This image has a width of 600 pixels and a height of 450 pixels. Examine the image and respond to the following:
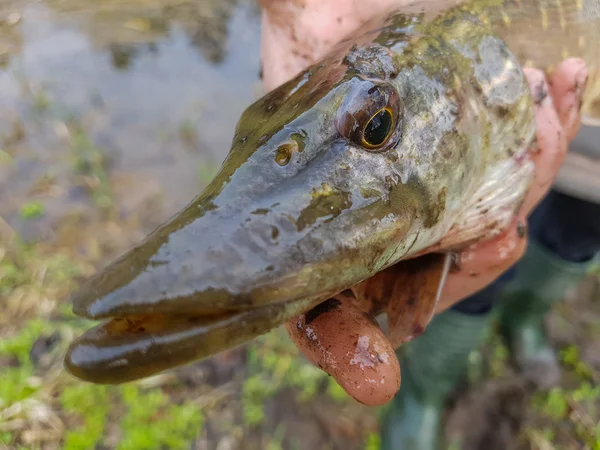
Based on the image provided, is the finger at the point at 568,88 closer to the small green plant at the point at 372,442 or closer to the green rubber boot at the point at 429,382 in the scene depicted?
the green rubber boot at the point at 429,382

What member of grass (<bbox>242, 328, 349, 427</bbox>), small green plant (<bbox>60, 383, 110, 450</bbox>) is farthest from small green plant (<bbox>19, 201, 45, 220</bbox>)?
grass (<bbox>242, 328, 349, 427</bbox>)

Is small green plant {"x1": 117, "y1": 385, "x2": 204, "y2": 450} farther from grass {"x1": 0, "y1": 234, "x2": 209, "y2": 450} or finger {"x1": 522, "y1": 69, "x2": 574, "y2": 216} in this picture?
finger {"x1": 522, "y1": 69, "x2": 574, "y2": 216}

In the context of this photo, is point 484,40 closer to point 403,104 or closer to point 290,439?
point 403,104

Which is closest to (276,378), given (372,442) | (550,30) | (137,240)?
(372,442)

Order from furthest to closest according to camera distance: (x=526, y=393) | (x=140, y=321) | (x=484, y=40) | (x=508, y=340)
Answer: (x=508, y=340)
(x=526, y=393)
(x=484, y=40)
(x=140, y=321)

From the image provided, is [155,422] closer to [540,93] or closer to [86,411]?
[86,411]

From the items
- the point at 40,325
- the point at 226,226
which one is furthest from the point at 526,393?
the point at 40,325

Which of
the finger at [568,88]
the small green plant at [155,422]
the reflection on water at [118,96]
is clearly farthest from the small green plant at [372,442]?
the reflection on water at [118,96]
